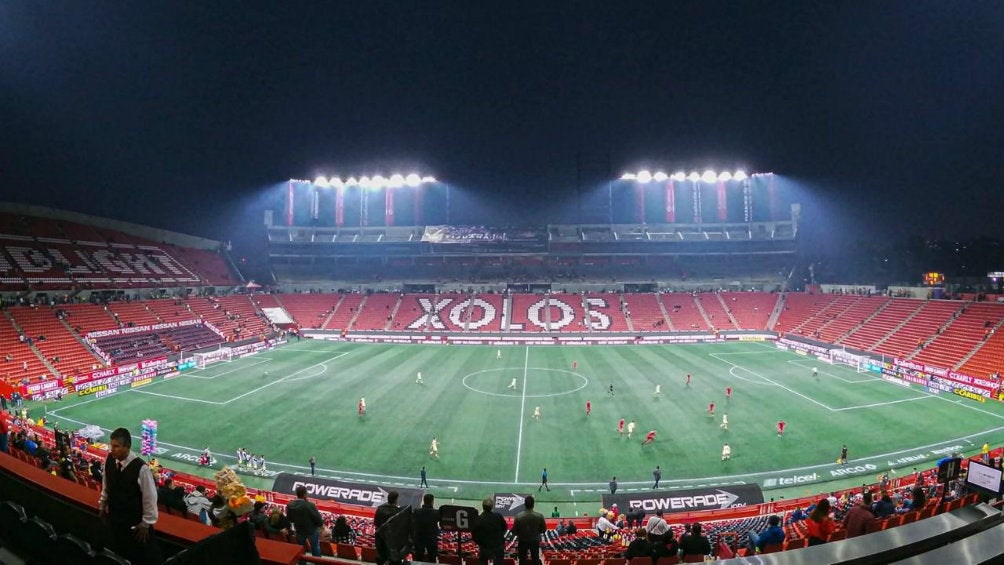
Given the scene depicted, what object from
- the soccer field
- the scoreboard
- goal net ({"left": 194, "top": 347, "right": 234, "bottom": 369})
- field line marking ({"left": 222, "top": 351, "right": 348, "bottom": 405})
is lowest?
the soccer field

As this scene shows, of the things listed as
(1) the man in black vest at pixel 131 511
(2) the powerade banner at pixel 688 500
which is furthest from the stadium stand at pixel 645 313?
(1) the man in black vest at pixel 131 511

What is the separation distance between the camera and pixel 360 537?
12.1m

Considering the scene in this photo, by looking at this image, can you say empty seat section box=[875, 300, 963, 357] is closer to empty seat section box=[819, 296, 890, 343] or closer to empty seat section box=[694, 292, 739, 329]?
empty seat section box=[819, 296, 890, 343]

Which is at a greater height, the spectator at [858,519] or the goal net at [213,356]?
the spectator at [858,519]

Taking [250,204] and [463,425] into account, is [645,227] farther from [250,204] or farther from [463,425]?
[250,204]

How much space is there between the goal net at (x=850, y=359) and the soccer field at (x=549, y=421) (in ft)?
4.25

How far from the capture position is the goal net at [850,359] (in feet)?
130

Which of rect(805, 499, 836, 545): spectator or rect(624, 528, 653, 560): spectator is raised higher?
rect(805, 499, 836, 545): spectator

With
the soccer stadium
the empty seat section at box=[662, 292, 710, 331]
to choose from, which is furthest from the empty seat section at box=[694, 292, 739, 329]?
the soccer stadium

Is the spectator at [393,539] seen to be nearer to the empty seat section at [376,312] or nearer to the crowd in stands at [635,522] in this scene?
the crowd in stands at [635,522]

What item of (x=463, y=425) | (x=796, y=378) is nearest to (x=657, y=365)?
(x=796, y=378)

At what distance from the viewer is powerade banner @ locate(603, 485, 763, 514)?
16484 mm

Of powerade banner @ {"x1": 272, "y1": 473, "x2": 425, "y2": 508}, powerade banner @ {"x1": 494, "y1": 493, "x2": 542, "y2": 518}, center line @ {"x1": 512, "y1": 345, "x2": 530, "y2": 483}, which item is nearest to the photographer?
powerade banner @ {"x1": 494, "y1": 493, "x2": 542, "y2": 518}

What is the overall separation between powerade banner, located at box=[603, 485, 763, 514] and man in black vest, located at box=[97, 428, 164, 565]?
14.9 m
